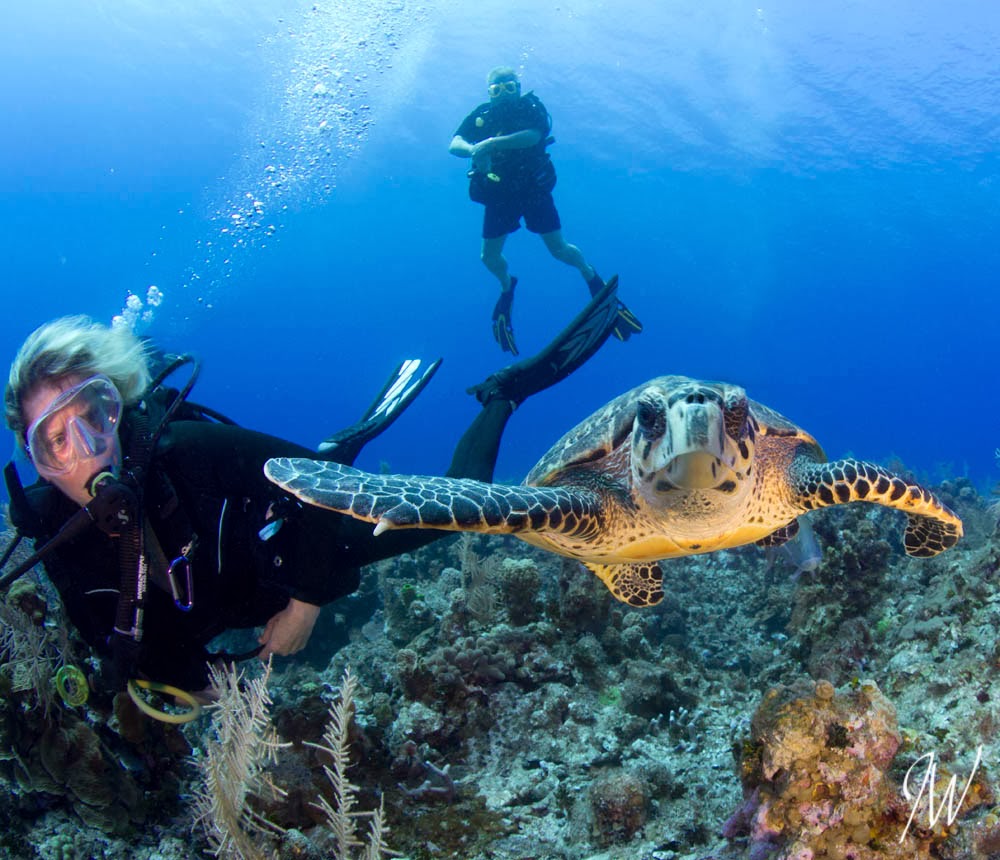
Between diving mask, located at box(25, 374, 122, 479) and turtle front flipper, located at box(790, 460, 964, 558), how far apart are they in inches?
154

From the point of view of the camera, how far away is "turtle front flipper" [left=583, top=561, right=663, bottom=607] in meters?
4.45

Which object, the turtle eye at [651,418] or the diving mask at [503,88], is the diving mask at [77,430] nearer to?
the turtle eye at [651,418]

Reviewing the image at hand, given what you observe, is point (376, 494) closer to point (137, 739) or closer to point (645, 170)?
point (137, 739)

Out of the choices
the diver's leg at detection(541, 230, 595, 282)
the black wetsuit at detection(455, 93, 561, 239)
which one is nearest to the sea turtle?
the diver's leg at detection(541, 230, 595, 282)

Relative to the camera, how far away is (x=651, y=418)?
9.72 feet

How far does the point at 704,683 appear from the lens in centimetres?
429

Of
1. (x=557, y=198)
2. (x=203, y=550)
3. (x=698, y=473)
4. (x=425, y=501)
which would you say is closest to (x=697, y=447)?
(x=698, y=473)

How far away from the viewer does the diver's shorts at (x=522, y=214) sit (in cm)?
1191

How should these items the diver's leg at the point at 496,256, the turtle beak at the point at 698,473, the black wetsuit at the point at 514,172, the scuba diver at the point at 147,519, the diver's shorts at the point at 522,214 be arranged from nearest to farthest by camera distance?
the scuba diver at the point at 147,519 → the turtle beak at the point at 698,473 → the black wetsuit at the point at 514,172 → the diver's shorts at the point at 522,214 → the diver's leg at the point at 496,256

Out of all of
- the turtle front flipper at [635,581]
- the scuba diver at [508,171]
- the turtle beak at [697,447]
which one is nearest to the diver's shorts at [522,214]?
the scuba diver at [508,171]

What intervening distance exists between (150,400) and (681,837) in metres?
3.37

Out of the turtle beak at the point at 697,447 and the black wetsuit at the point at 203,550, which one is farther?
the black wetsuit at the point at 203,550

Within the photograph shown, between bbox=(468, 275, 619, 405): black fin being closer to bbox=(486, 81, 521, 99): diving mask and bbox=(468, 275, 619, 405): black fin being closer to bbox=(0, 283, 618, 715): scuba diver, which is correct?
bbox=(0, 283, 618, 715): scuba diver

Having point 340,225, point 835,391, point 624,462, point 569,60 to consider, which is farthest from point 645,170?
point 835,391
